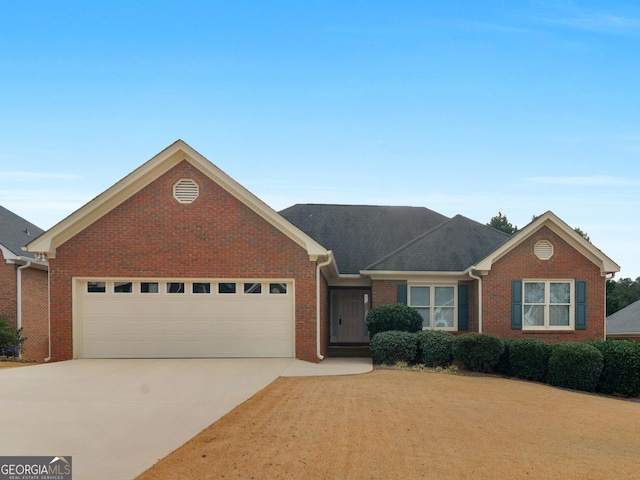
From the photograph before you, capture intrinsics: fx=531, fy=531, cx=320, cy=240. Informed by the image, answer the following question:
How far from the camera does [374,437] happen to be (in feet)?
24.3

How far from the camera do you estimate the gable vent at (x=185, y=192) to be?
651 inches

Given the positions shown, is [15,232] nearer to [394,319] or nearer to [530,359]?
[394,319]

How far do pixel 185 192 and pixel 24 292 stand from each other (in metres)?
11.1

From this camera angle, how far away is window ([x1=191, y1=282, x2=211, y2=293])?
16.5 m

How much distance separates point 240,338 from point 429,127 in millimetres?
10791

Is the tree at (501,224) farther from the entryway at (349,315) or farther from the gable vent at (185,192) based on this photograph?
the gable vent at (185,192)

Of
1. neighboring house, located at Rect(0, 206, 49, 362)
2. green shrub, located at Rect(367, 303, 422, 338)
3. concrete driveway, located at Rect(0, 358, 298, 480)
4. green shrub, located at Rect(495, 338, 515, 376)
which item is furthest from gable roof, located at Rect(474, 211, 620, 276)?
neighboring house, located at Rect(0, 206, 49, 362)

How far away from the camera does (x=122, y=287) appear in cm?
1648

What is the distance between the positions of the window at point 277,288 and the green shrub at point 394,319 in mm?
3681

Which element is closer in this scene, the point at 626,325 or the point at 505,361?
the point at 505,361

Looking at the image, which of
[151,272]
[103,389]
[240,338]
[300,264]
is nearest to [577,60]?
[300,264]

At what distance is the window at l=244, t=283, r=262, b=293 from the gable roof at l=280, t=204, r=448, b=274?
5686mm

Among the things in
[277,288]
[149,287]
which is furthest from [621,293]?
[149,287]

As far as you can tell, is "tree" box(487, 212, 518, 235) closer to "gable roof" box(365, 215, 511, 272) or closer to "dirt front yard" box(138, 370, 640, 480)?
"gable roof" box(365, 215, 511, 272)
